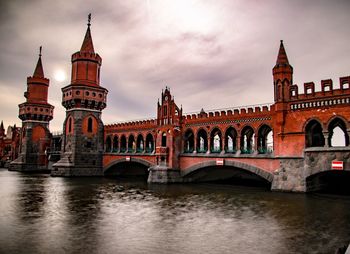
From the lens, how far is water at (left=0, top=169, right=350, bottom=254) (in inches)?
442

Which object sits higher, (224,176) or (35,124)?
(35,124)

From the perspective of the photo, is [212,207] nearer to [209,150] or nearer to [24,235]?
[24,235]

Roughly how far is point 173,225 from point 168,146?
24.0m

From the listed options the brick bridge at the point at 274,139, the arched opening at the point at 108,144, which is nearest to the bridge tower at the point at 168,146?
the brick bridge at the point at 274,139

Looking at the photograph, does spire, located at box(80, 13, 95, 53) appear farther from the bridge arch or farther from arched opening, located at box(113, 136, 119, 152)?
the bridge arch

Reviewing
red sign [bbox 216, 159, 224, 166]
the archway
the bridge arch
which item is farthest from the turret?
the bridge arch

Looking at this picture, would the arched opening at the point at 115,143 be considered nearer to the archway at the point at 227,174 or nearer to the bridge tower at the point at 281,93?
the archway at the point at 227,174

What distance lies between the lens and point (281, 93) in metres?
28.6

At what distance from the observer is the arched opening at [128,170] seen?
52569 millimetres

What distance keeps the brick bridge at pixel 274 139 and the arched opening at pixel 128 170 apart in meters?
9.15

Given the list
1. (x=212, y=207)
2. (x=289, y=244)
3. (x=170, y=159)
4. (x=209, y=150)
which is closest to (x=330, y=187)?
(x=209, y=150)

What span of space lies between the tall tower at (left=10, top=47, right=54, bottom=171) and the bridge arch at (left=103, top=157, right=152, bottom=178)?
20498 mm

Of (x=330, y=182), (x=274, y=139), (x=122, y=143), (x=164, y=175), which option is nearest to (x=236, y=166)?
(x=274, y=139)

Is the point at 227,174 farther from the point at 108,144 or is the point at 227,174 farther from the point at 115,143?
the point at 108,144
